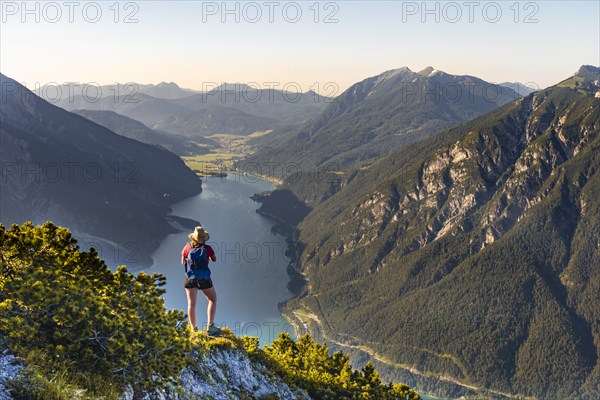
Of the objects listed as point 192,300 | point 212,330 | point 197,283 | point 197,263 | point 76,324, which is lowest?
point 212,330

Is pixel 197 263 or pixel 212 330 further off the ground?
pixel 197 263

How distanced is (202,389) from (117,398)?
8266 mm

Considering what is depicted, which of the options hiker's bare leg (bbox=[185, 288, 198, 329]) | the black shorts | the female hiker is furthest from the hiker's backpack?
hiker's bare leg (bbox=[185, 288, 198, 329])

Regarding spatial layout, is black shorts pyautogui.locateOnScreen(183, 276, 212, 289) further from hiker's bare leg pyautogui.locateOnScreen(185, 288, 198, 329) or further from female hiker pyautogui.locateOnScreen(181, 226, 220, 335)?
hiker's bare leg pyautogui.locateOnScreen(185, 288, 198, 329)

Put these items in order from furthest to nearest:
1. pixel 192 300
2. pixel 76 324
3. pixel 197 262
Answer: pixel 192 300, pixel 197 262, pixel 76 324

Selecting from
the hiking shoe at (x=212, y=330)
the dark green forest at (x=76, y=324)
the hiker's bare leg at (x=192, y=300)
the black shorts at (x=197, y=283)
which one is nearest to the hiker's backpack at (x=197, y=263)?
the black shorts at (x=197, y=283)

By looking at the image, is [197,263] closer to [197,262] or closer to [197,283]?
[197,262]

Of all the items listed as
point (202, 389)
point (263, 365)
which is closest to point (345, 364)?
point (263, 365)

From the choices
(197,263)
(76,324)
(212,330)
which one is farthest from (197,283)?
(212,330)

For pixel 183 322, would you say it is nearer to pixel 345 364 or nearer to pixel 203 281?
pixel 203 281

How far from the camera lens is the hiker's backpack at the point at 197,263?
89.5 feet

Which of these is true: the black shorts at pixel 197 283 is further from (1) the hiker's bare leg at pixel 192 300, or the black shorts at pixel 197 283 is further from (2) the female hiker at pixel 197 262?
(1) the hiker's bare leg at pixel 192 300

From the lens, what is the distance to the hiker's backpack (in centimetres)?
2727

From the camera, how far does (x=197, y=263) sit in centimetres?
2734
